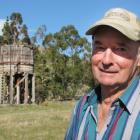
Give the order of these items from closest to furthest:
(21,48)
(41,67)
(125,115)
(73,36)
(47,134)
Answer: (125,115)
(47,134)
(21,48)
(41,67)
(73,36)

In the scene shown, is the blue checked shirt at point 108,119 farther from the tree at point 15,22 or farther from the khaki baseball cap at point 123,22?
the tree at point 15,22

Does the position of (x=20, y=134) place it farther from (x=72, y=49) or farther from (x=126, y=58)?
(x=72, y=49)

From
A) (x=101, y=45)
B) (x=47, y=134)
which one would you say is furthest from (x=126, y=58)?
(x=47, y=134)

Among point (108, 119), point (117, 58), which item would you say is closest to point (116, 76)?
point (117, 58)

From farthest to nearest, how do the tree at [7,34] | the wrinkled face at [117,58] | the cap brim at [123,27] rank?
the tree at [7,34] → the wrinkled face at [117,58] → the cap brim at [123,27]

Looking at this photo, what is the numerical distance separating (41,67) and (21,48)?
8.32 m

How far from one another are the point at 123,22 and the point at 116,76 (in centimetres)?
32

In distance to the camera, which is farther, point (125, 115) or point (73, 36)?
point (73, 36)

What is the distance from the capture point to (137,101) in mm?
2826

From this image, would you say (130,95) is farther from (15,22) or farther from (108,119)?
(15,22)

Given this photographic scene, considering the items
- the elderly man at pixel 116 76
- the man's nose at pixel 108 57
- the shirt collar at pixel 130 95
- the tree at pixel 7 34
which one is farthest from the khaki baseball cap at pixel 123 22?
the tree at pixel 7 34

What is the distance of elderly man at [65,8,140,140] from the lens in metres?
2.77

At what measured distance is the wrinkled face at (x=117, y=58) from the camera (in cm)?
287

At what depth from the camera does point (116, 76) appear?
113 inches
